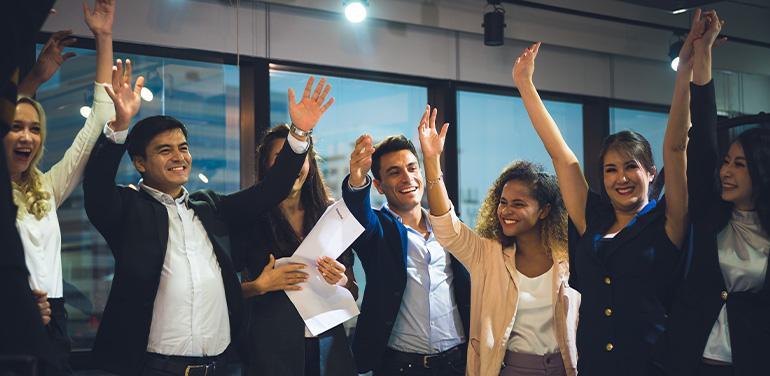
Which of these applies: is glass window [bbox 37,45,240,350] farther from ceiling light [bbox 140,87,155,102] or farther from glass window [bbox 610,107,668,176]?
glass window [bbox 610,107,668,176]

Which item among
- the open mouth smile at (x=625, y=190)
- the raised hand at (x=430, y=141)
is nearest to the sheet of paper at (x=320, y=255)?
the raised hand at (x=430, y=141)

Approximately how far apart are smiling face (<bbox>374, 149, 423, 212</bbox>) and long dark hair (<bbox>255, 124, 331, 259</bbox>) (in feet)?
0.86

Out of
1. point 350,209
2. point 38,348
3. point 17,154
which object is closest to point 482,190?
point 350,209

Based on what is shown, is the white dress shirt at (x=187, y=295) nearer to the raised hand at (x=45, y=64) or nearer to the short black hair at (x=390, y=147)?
the raised hand at (x=45, y=64)

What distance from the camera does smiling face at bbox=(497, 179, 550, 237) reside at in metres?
2.72

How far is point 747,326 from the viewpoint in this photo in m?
2.14

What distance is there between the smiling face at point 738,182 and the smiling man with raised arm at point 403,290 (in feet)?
3.47

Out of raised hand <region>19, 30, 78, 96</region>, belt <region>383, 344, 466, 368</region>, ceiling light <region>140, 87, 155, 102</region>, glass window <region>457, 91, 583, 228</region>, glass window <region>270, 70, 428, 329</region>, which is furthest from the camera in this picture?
glass window <region>457, 91, 583, 228</region>

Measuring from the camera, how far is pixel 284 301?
8.17ft

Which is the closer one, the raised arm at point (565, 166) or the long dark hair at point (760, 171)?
the long dark hair at point (760, 171)

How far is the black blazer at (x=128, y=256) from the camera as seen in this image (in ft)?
6.94

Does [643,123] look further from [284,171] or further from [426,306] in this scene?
[284,171]

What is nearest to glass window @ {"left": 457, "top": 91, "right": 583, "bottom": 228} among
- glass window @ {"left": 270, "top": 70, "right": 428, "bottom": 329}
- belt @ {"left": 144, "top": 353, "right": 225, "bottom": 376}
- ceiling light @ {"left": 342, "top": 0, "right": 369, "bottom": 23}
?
glass window @ {"left": 270, "top": 70, "right": 428, "bottom": 329}

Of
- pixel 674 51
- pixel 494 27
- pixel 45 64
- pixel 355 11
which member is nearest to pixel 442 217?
pixel 45 64
